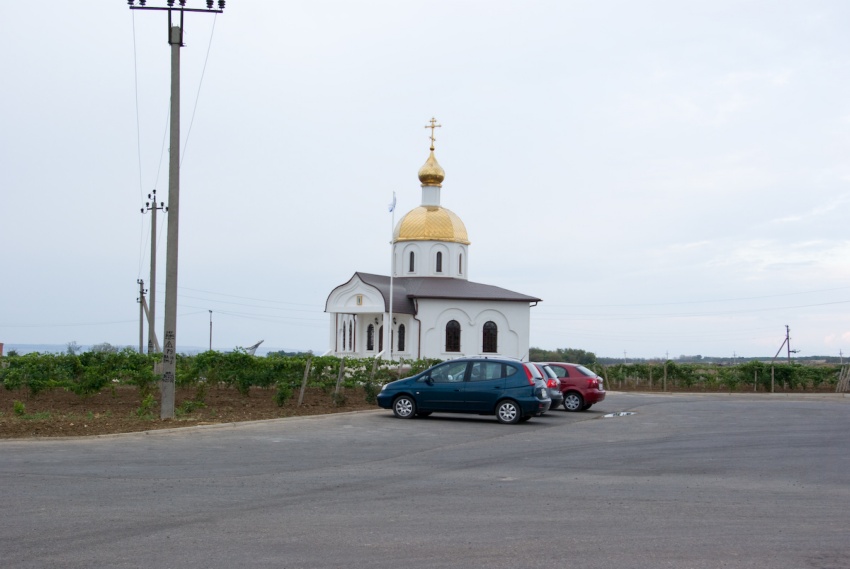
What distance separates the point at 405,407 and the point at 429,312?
95.6 ft

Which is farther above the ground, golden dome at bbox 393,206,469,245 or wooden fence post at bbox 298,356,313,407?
golden dome at bbox 393,206,469,245

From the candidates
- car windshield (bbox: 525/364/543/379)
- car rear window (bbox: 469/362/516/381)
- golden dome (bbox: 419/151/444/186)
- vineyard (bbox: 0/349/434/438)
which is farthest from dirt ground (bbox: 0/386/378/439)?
golden dome (bbox: 419/151/444/186)

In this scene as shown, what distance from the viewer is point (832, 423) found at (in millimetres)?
21109

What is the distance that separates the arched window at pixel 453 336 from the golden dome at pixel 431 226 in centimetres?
622

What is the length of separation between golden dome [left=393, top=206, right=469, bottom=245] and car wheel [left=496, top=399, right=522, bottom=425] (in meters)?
34.4

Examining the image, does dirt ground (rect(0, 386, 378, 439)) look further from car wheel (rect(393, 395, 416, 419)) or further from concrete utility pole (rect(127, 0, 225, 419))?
car wheel (rect(393, 395, 416, 419))

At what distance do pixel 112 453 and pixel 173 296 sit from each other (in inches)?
223

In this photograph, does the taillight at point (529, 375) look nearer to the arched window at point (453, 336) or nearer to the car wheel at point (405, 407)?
the car wheel at point (405, 407)

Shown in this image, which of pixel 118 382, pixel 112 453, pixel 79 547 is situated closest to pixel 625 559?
pixel 79 547

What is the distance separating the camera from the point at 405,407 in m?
20.2

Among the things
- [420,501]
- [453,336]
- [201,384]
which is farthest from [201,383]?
[453,336]

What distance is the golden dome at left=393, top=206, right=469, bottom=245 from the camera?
53.7 metres

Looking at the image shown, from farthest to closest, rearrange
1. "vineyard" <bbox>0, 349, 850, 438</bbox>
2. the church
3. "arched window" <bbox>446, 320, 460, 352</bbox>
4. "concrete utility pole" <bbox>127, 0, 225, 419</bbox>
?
1. "arched window" <bbox>446, 320, 460, 352</bbox>
2. the church
3. "vineyard" <bbox>0, 349, 850, 438</bbox>
4. "concrete utility pole" <bbox>127, 0, 225, 419</bbox>

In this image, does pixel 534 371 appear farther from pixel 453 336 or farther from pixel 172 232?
pixel 453 336
